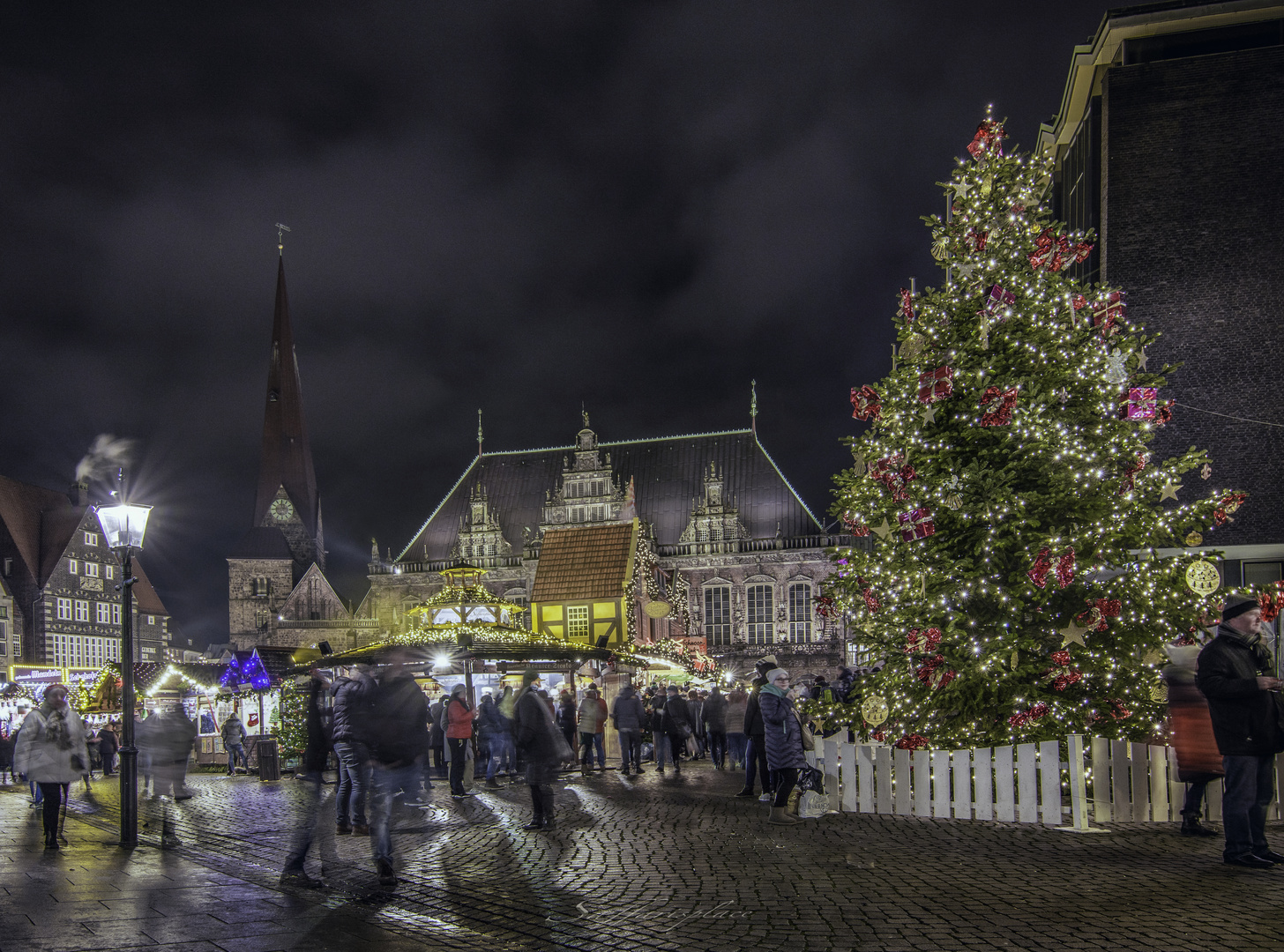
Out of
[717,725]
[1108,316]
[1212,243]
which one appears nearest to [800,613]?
[1212,243]

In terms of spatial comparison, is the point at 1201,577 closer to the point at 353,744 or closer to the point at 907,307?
the point at 907,307

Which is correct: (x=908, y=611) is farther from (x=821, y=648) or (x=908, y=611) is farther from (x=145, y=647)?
(x=145, y=647)

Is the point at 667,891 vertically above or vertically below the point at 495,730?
above

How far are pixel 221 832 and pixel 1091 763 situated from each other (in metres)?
8.15

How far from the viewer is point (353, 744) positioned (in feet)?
25.0

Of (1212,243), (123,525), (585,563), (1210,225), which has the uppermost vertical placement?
(1210,225)

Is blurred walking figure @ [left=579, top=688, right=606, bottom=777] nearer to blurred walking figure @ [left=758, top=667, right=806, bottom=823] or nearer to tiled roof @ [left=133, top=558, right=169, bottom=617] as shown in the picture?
blurred walking figure @ [left=758, top=667, right=806, bottom=823]

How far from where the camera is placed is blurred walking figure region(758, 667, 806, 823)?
9.14 m

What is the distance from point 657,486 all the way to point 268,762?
114ft

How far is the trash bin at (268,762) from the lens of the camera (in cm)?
1748

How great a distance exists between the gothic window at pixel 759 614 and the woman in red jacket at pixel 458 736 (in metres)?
34.9

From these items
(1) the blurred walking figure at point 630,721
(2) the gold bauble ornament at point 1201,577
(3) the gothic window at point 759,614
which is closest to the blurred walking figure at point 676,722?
(1) the blurred walking figure at point 630,721

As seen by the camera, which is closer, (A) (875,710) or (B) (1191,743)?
(B) (1191,743)

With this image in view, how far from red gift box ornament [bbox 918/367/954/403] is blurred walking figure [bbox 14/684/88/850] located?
8.81 meters
